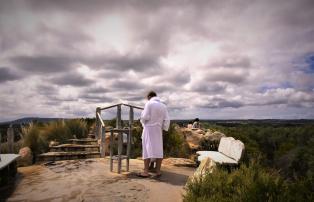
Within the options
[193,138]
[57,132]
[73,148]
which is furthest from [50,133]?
[193,138]

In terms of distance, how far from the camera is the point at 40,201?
5660 mm

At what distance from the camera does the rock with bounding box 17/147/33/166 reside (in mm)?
10094

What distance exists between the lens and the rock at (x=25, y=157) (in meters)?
10.1

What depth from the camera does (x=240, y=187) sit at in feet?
15.6

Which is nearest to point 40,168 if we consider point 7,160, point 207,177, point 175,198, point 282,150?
point 7,160

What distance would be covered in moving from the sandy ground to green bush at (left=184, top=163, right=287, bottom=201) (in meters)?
0.91

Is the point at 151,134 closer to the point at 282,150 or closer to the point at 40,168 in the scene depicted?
the point at 40,168

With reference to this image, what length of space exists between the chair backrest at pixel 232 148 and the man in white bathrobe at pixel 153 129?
1811 mm

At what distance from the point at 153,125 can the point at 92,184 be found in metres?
2.06

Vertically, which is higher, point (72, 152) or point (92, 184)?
point (72, 152)

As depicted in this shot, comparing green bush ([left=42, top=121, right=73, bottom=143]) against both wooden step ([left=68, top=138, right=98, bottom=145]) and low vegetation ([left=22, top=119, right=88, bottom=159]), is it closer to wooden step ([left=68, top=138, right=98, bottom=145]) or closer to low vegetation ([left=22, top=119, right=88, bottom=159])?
low vegetation ([left=22, top=119, right=88, bottom=159])

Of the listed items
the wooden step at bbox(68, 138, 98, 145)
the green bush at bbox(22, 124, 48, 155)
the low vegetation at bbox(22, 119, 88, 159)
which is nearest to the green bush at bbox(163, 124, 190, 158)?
the wooden step at bbox(68, 138, 98, 145)

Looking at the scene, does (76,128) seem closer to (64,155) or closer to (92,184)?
(64,155)

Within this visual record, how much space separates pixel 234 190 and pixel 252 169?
0.76m
